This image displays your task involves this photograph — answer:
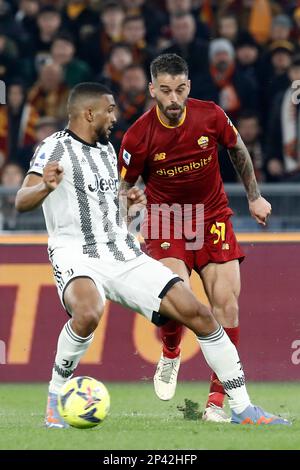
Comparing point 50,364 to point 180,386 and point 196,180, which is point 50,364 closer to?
point 180,386

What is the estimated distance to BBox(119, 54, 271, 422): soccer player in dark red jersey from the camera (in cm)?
873

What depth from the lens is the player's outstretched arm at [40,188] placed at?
24.5ft

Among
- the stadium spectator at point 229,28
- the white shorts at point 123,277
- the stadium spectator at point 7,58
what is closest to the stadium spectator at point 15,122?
the stadium spectator at point 7,58

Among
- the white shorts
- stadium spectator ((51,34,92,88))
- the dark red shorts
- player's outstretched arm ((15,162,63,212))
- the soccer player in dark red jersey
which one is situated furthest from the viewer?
stadium spectator ((51,34,92,88))

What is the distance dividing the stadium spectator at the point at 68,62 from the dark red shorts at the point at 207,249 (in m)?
5.96

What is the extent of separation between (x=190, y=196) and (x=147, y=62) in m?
A: 5.91

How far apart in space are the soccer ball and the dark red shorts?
5.31 feet

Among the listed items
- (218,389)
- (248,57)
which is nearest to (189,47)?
(248,57)

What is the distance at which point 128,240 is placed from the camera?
8312 millimetres

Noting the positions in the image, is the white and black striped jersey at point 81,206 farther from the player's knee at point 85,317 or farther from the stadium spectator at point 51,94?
the stadium spectator at point 51,94

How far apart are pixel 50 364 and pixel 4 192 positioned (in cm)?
185

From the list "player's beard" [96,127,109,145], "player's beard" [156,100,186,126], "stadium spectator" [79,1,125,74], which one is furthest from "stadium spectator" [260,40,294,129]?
"player's beard" [96,127,109,145]

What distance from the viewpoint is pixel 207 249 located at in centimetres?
888

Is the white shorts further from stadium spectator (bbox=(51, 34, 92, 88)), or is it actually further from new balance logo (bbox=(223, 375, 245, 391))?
stadium spectator (bbox=(51, 34, 92, 88))
